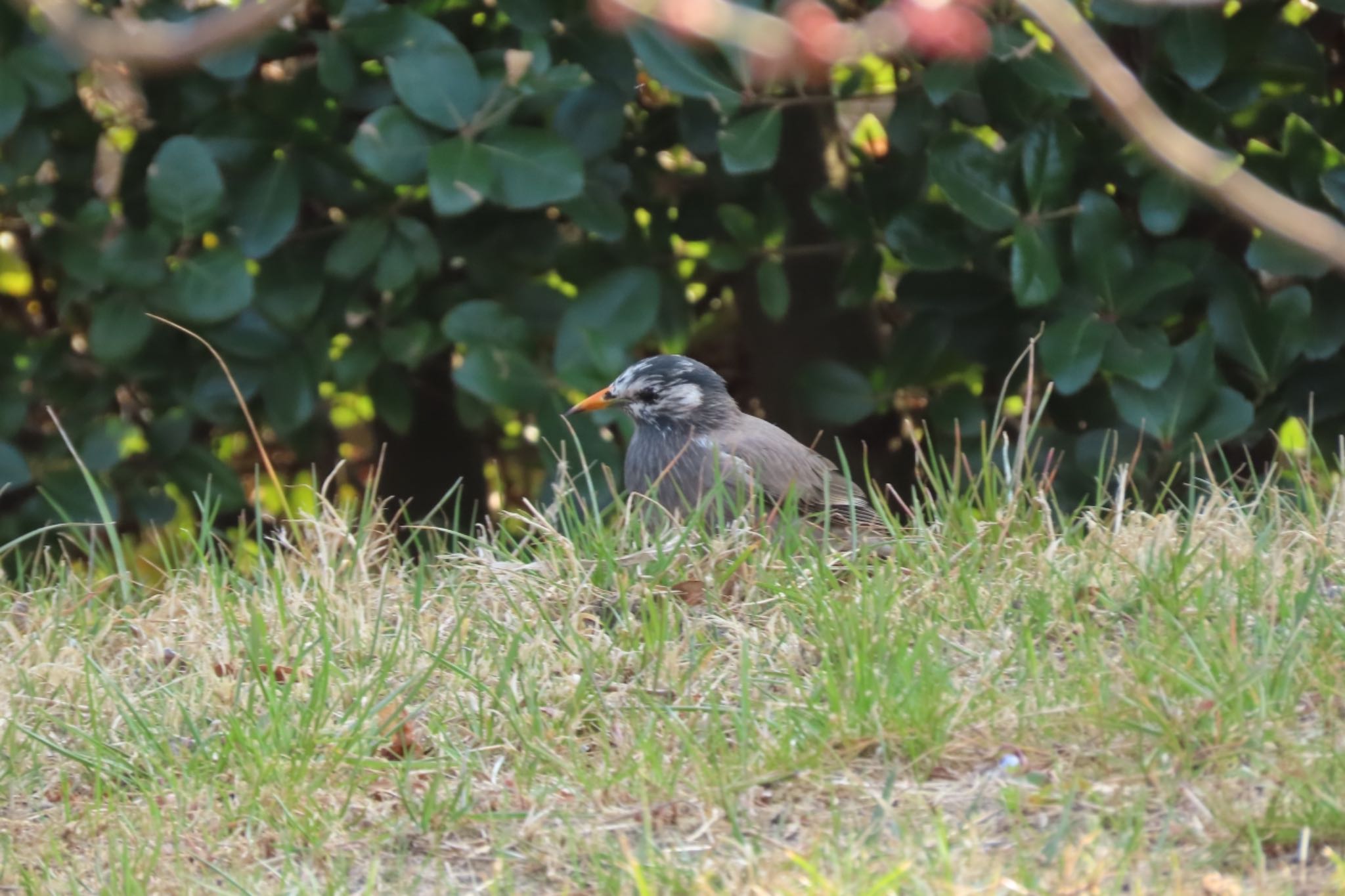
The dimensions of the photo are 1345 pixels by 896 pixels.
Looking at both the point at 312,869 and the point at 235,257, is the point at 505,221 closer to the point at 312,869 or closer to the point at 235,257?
the point at 235,257

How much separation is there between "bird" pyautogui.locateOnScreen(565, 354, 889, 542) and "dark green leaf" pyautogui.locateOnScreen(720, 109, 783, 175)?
2.36 feet

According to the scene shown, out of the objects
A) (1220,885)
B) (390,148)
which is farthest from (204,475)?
(1220,885)

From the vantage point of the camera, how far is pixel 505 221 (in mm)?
5078

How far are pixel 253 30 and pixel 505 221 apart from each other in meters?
3.38

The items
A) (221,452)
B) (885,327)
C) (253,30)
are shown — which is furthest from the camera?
(885,327)

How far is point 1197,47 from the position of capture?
445 cm

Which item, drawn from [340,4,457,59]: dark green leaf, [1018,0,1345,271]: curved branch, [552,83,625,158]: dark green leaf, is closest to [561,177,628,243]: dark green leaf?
[552,83,625,158]: dark green leaf

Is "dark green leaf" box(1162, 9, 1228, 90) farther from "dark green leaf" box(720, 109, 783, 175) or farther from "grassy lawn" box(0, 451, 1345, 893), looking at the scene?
"grassy lawn" box(0, 451, 1345, 893)

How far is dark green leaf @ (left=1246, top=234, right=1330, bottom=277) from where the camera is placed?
177 inches

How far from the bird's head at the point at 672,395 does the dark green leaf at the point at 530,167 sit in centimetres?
66

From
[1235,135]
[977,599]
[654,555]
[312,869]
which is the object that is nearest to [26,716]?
[312,869]

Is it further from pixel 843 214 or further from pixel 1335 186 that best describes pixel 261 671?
pixel 1335 186

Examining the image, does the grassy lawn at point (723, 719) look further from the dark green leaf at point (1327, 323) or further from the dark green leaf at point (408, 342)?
the dark green leaf at point (408, 342)

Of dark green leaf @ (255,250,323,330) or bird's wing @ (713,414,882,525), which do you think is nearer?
bird's wing @ (713,414,882,525)
